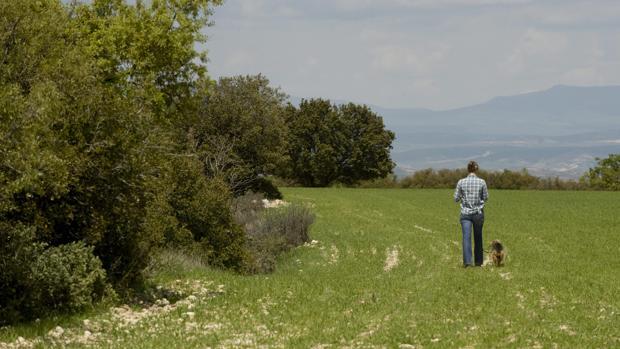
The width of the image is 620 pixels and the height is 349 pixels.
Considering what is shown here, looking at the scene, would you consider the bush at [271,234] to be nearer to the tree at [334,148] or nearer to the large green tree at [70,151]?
the large green tree at [70,151]

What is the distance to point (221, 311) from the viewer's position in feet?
48.1

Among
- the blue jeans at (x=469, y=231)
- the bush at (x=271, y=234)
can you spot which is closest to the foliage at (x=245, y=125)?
the bush at (x=271, y=234)

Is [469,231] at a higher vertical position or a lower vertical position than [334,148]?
lower

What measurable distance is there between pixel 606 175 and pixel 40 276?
10266cm

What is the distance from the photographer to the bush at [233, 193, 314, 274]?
1038 inches

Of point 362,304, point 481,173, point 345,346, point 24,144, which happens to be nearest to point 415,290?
point 362,304

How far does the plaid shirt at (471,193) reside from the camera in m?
19.3

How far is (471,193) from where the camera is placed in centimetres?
1941

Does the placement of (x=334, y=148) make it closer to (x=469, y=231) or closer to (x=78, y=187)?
(x=469, y=231)

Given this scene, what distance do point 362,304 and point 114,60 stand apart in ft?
63.7

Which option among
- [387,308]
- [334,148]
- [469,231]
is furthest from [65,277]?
[334,148]

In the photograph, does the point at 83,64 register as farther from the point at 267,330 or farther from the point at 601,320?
the point at 601,320

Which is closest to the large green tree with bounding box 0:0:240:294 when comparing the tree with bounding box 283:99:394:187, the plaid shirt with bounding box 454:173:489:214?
the plaid shirt with bounding box 454:173:489:214

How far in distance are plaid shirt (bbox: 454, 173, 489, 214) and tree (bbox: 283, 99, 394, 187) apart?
8081 cm
